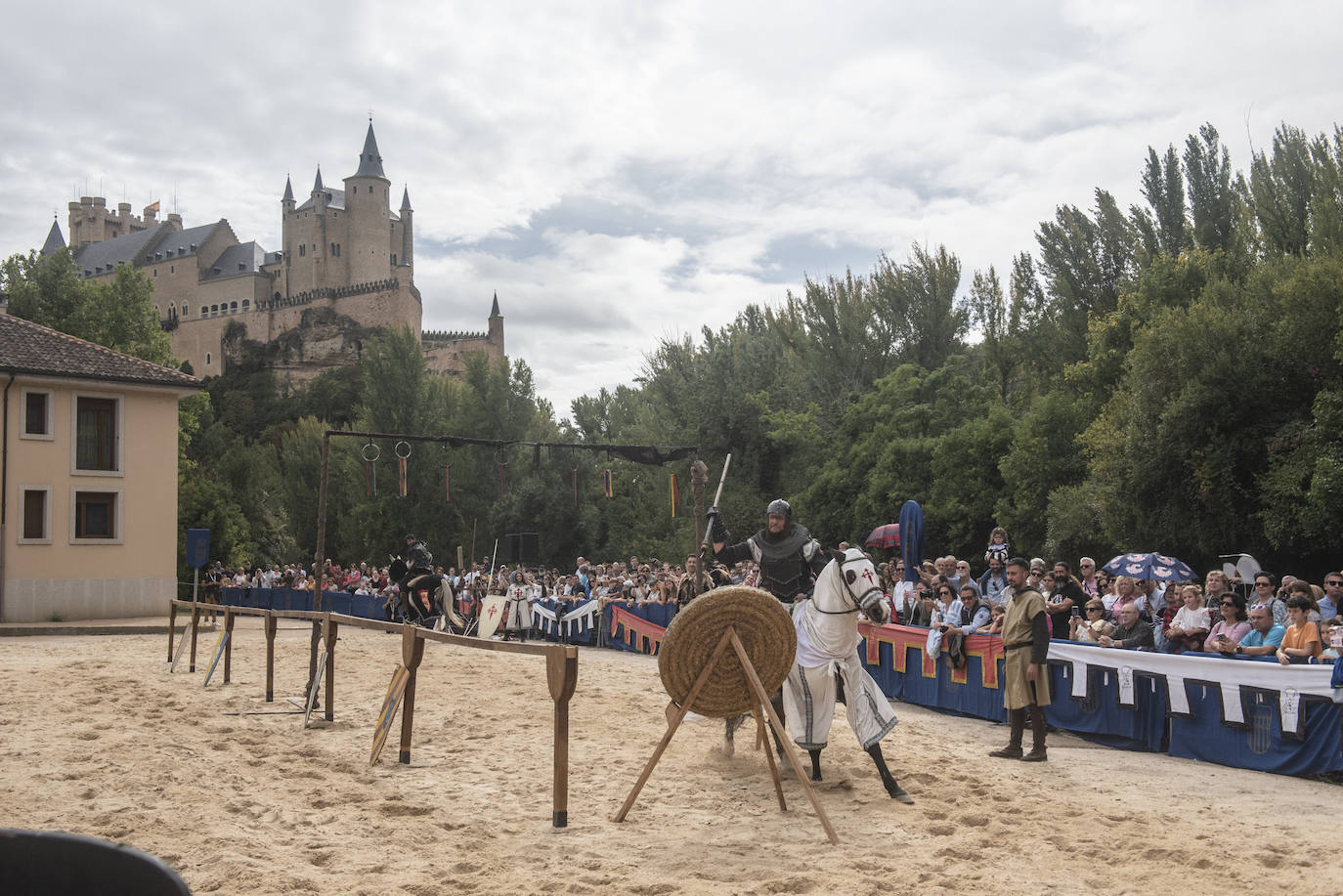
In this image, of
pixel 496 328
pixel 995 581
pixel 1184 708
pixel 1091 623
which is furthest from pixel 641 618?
pixel 496 328

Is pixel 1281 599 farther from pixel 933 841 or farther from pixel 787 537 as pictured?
pixel 933 841

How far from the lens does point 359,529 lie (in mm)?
52344

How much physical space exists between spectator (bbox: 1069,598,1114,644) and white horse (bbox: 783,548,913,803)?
481 centimetres

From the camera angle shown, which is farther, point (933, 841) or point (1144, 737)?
point (1144, 737)

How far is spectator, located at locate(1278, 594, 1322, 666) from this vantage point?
9.21 m

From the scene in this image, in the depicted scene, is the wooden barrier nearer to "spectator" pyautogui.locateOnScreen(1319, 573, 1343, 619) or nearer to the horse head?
the horse head

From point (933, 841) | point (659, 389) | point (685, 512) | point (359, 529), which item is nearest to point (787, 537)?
point (933, 841)

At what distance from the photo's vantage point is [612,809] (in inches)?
284

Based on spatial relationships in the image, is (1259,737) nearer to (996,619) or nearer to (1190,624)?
→ (1190,624)

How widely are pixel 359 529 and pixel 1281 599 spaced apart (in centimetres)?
4626

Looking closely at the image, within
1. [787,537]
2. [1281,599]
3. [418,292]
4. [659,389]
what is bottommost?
[1281,599]

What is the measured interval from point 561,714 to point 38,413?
26.8 m

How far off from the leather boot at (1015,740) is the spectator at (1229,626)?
6.51 feet

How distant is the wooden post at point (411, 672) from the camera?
28.3 ft
